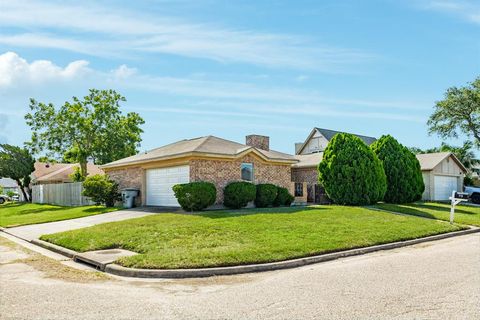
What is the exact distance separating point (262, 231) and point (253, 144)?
14826 millimetres

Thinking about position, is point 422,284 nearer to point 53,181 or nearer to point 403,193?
point 403,193

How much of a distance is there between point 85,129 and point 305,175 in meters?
20.3

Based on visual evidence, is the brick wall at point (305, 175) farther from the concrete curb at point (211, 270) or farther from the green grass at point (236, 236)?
the concrete curb at point (211, 270)

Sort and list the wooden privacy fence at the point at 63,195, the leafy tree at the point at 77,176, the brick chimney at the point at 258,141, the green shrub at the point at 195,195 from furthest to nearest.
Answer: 1. the leafy tree at the point at 77,176
2. the wooden privacy fence at the point at 63,195
3. the brick chimney at the point at 258,141
4. the green shrub at the point at 195,195

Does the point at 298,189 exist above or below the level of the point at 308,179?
below

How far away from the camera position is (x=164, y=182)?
76.6ft

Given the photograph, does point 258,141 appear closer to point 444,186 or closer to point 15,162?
point 444,186

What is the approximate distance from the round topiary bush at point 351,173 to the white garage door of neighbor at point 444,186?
379 inches

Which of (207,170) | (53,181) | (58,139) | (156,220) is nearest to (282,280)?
(156,220)

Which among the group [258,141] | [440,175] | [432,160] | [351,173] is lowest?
[440,175]

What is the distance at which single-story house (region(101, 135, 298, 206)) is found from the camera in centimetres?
2127

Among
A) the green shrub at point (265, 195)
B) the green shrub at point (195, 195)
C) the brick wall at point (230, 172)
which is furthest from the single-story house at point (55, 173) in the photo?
the green shrub at point (195, 195)

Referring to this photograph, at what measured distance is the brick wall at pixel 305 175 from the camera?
3050 centimetres

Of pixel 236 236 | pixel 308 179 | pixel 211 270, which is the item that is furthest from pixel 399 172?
pixel 211 270
